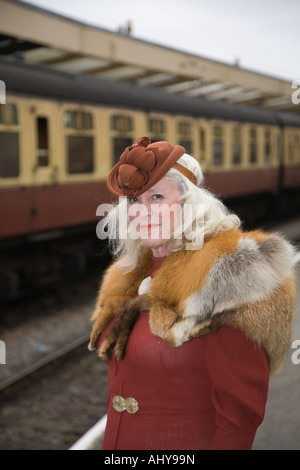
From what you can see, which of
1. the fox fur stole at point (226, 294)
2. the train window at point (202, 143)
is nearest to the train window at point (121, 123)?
the train window at point (202, 143)

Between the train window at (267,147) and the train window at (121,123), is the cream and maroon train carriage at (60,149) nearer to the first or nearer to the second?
the train window at (121,123)

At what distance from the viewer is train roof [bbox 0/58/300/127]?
731cm

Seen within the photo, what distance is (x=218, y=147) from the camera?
40.8 ft

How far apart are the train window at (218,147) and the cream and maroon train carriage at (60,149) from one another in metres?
0.48

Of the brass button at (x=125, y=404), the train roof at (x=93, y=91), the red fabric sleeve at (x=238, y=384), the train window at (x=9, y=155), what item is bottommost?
the brass button at (x=125, y=404)

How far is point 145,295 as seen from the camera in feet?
5.86

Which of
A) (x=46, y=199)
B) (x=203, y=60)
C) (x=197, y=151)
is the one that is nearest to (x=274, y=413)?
(x=46, y=199)

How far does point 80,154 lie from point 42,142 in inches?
29.5

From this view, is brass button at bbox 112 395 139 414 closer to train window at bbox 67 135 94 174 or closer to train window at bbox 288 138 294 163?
train window at bbox 67 135 94 174

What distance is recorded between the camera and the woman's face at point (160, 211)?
1.76 metres

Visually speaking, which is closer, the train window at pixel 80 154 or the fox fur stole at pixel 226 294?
the fox fur stole at pixel 226 294

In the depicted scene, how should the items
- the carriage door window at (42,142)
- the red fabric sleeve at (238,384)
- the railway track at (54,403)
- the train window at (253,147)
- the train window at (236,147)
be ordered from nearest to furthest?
the red fabric sleeve at (238,384) < the railway track at (54,403) < the carriage door window at (42,142) < the train window at (236,147) < the train window at (253,147)

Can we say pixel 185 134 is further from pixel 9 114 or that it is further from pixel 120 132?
pixel 9 114
